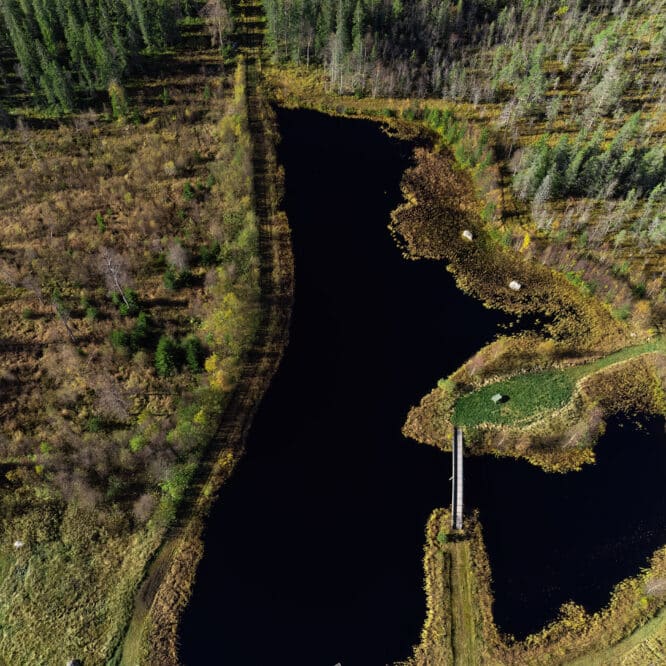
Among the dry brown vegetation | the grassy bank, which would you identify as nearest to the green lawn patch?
the grassy bank

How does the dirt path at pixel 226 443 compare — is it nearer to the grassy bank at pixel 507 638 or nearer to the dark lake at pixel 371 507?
the dark lake at pixel 371 507

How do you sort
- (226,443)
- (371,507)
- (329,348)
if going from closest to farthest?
(371,507)
(226,443)
(329,348)

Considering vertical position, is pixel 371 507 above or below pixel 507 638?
above

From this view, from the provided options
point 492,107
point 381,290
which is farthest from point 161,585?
point 492,107

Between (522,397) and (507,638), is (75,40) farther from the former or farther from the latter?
(507,638)

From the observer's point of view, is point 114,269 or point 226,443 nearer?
point 226,443

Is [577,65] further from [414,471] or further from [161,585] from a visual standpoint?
[161,585]

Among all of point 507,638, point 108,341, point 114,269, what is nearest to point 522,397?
point 507,638

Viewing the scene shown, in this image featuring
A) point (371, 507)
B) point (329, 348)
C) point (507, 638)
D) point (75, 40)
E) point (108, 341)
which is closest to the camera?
point (507, 638)
